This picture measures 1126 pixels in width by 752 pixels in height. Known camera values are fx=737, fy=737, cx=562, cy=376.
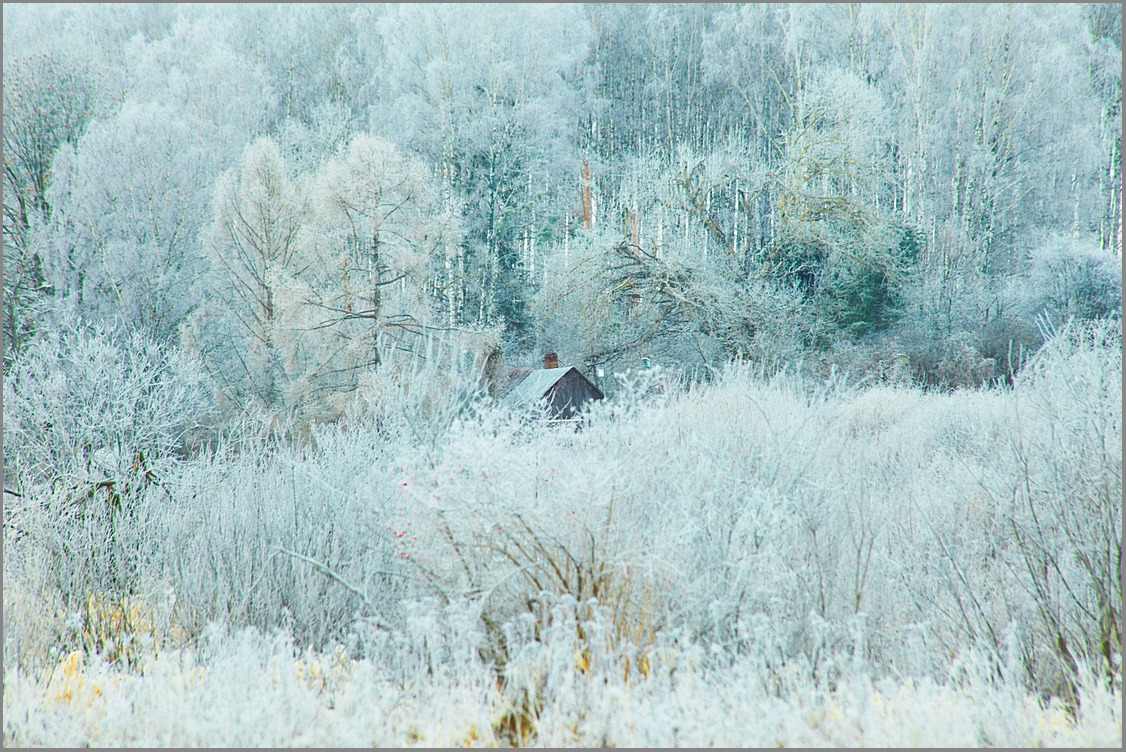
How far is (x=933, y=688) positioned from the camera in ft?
11.4

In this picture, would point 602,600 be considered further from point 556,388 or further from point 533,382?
point 533,382

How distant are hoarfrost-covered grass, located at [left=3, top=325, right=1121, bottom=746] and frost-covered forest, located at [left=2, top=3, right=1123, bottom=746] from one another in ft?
0.12

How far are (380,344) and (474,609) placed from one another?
32.4 ft

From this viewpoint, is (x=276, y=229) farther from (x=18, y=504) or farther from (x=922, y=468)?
(x=922, y=468)

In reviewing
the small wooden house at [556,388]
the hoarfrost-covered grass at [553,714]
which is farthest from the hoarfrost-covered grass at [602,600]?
the small wooden house at [556,388]

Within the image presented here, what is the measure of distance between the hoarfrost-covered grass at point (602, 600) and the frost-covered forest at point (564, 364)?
0.04 meters

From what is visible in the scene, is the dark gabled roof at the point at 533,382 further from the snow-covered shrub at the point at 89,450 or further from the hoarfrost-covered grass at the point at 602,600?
the hoarfrost-covered grass at the point at 602,600

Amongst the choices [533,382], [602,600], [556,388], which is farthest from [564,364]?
[602,600]

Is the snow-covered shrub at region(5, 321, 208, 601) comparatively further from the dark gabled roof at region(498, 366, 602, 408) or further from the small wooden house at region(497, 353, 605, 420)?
the small wooden house at region(497, 353, 605, 420)

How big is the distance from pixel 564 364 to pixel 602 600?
14372 mm

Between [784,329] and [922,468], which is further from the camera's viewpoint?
[784,329]

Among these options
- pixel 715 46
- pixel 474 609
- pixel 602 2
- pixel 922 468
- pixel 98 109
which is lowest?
pixel 922 468

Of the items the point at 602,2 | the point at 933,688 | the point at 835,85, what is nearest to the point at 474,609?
the point at 933,688

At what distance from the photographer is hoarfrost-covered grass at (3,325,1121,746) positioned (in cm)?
325
